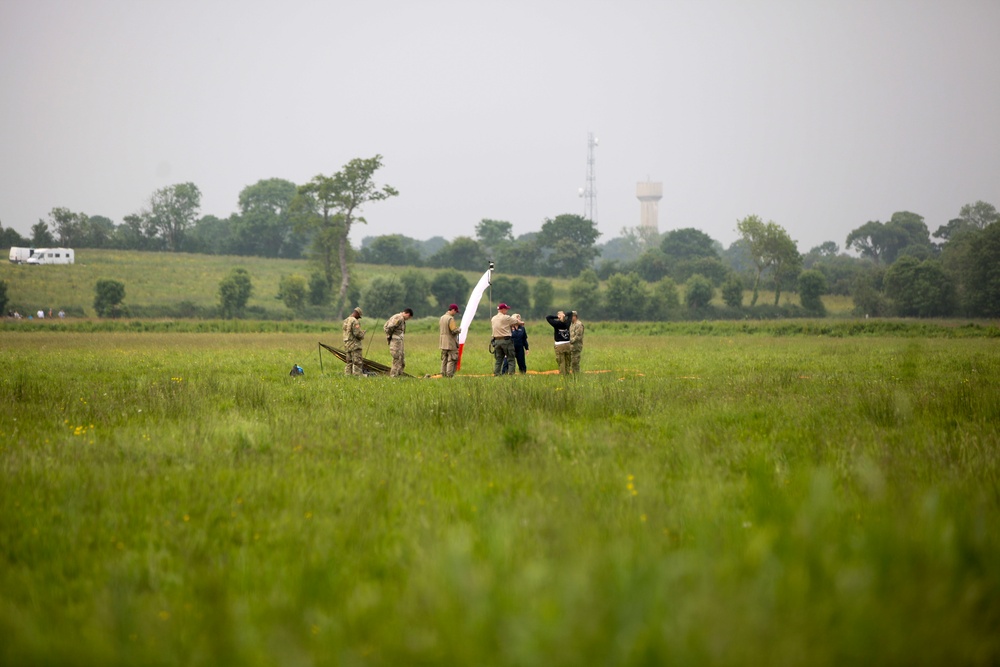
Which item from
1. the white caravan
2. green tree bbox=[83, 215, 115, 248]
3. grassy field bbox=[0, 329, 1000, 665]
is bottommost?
grassy field bbox=[0, 329, 1000, 665]

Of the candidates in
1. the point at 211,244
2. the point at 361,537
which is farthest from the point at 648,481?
the point at 211,244

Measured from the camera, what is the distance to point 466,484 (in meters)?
7.37

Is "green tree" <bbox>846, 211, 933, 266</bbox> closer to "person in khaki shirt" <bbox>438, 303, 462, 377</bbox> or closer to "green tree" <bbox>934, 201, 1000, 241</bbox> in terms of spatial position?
"green tree" <bbox>934, 201, 1000, 241</bbox>

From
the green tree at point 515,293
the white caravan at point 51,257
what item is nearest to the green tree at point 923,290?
the green tree at point 515,293

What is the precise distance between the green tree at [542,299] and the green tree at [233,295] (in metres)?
33.6

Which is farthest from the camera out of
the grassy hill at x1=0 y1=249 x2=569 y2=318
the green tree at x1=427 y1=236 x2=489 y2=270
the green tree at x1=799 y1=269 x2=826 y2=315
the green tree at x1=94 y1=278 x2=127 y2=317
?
the green tree at x1=427 y1=236 x2=489 y2=270

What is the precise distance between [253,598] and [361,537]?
1.32 metres

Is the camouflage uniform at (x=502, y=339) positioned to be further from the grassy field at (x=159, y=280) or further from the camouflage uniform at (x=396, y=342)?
the grassy field at (x=159, y=280)

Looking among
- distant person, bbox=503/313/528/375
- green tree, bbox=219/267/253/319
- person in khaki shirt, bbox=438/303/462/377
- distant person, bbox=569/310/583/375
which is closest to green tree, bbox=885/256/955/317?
green tree, bbox=219/267/253/319

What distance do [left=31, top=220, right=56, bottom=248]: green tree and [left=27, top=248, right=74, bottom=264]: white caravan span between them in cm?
1376

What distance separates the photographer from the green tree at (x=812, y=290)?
101 meters

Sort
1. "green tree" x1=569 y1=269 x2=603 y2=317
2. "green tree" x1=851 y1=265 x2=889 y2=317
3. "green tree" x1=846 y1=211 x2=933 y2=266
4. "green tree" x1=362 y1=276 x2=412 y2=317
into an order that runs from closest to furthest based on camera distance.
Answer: "green tree" x1=362 y1=276 x2=412 y2=317 < "green tree" x1=851 y1=265 x2=889 y2=317 < "green tree" x1=569 y1=269 x2=603 y2=317 < "green tree" x1=846 y1=211 x2=933 y2=266

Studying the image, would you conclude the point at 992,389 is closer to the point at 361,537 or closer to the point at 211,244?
the point at 361,537

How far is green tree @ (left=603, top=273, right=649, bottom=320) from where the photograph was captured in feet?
323
